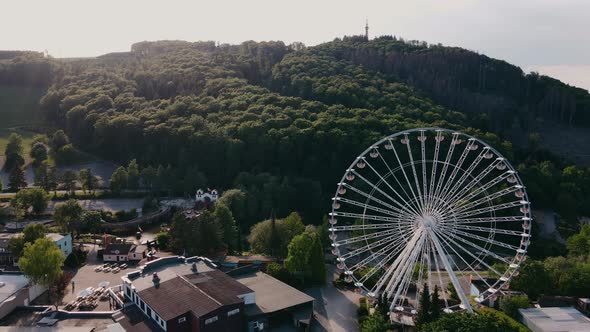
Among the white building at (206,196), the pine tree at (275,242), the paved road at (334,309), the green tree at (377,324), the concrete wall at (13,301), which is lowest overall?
the paved road at (334,309)

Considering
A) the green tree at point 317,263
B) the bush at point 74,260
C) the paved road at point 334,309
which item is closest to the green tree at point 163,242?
the bush at point 74,260

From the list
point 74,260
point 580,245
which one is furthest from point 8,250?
point 580,245

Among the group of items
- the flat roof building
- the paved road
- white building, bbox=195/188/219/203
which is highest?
white building, bbox=195/188/219/203

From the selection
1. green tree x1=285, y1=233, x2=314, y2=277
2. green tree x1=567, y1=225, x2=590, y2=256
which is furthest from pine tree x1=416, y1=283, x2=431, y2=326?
green tree x1=567, y1=225, x2=590, y2=256

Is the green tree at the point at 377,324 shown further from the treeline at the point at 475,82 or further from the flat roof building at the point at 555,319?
the treeline at the point at 475,82

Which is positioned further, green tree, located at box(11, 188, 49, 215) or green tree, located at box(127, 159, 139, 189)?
green tree, located at box(127, 159, 139, 189)

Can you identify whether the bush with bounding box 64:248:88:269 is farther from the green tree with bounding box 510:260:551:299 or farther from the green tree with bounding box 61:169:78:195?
the green tree with bounding box 510:260:551:299

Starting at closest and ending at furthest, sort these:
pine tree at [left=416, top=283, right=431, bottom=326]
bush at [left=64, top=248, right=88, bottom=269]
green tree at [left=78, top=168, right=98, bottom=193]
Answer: pine tree at [left=416, top=283, right=431, bottom=326]
bush at [left=64, top=248, right=88, bottom=269]
green tree at [left=78, top=168, right=98, bottom=193]
